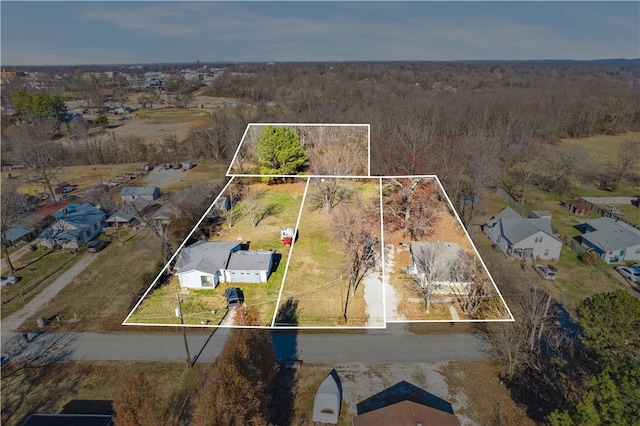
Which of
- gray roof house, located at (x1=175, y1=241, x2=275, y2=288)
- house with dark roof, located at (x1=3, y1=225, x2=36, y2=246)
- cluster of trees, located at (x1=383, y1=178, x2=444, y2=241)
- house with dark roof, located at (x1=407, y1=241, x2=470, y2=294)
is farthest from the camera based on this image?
house with dark roof, located at (x1=3, y1=225, x2=36, y2=246)

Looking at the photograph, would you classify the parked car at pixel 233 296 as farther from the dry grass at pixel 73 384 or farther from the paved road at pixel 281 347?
the paved road at pixel 281 347

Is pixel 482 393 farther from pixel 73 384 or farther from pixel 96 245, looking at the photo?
pixel 96 245

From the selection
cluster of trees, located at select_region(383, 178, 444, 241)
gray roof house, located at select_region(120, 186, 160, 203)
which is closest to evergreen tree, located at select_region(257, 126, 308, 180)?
cluster of trees, located at select_region(383, 178, 444, 241)

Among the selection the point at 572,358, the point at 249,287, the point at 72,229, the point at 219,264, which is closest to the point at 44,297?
the point at 72,229

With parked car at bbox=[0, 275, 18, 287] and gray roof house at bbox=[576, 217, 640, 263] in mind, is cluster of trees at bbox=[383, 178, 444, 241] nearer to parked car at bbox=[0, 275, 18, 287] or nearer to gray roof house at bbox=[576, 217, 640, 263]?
gray roof house at bbox=[576, 217, 640, 263]

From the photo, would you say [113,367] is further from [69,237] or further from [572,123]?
[572,123]

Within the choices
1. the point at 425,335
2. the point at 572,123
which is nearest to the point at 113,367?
the point at 425,335

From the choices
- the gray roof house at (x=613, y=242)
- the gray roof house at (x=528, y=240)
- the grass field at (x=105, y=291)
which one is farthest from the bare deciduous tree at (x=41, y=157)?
the gray roof house at (x=613, y=242)
